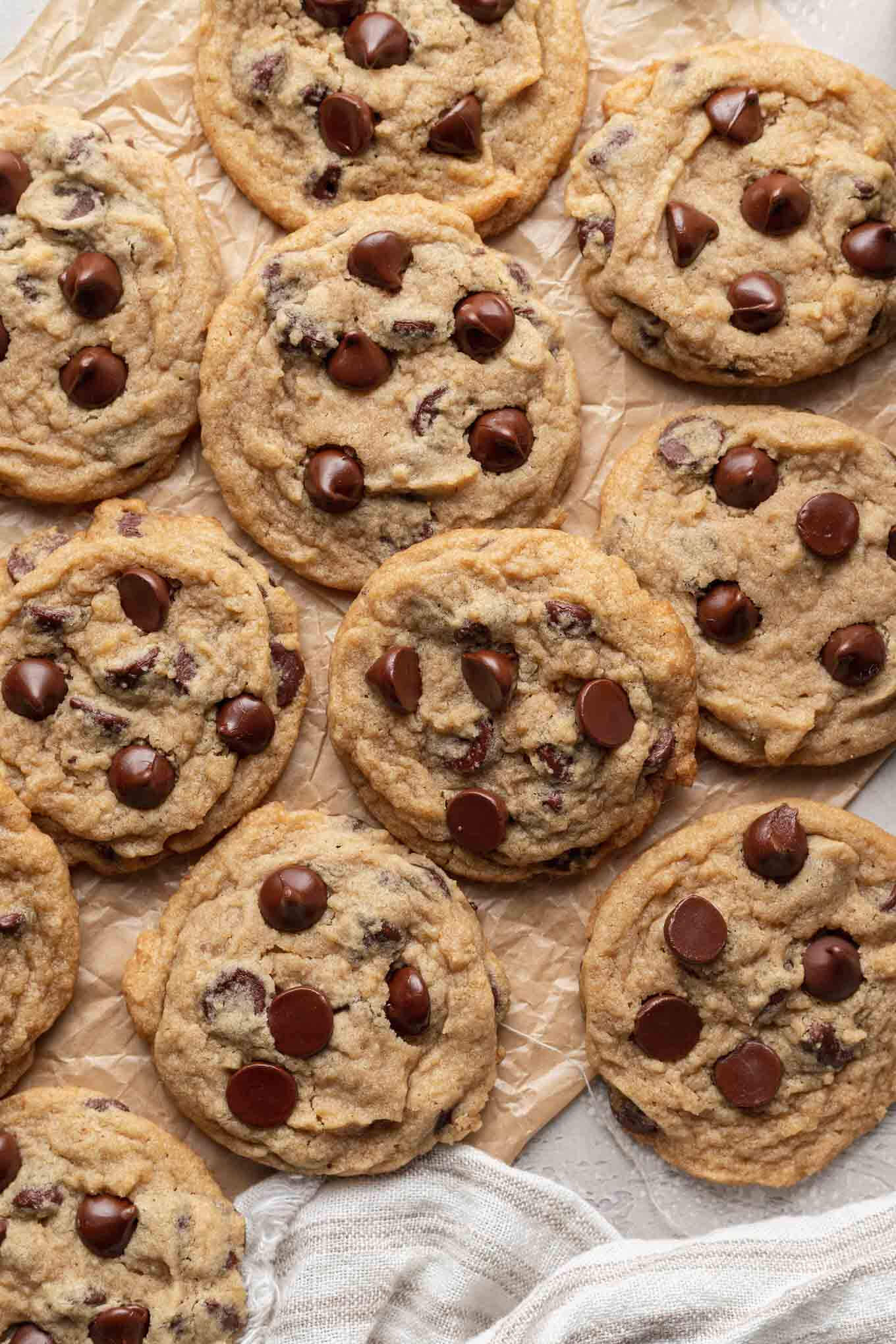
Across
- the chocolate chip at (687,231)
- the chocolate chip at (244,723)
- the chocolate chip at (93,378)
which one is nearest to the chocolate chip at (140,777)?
the chocolate chip at (244,723)

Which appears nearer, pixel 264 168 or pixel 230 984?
pixel 230 984

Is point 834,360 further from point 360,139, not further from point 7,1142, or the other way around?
point 7,1142

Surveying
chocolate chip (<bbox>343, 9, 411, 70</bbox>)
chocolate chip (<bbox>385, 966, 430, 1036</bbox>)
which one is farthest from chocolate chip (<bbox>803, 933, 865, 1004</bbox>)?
chocolate chip (<bbox>343, 9, 411, 70</bbox>)

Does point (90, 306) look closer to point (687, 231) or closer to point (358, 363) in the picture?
point (358, 363)

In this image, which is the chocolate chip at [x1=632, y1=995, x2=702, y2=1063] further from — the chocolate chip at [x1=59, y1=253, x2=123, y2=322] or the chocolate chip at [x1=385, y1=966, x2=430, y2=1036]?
the chocolate chip at [x1=59, y1=253, x2=123, y2=322]

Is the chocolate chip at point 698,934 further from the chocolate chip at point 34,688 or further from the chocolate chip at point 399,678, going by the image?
the chocolate chip at point 34,688

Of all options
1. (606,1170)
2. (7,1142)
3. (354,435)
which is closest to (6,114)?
(354,435)

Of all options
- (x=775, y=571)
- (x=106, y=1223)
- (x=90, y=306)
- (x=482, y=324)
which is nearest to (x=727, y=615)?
(x=775, y=571)
